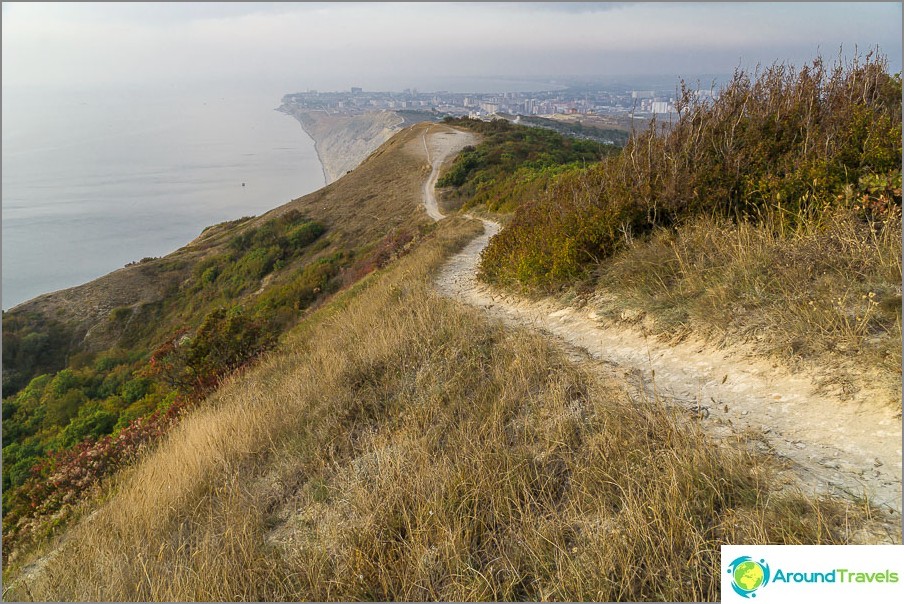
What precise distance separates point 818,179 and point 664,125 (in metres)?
2.90

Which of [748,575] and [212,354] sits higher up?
[748,575]

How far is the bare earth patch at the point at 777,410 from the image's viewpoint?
2.68 m

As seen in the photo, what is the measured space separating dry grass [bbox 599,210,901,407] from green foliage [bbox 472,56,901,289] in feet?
1.65

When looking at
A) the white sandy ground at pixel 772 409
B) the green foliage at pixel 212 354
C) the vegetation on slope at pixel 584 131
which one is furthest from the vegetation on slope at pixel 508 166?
the white sandy ground at pixel 772 409

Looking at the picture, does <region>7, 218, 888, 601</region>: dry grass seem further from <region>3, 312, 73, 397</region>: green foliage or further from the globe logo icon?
<region>3, 312, 73, 397</region>: green foliage

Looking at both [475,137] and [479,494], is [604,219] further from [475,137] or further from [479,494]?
[475,137]

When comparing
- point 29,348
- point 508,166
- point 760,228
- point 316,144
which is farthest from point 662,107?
point 316,144

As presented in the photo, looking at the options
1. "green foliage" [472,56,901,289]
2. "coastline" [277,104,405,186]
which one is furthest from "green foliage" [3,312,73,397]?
"coastline" [277,104,405,186]

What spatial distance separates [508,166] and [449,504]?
3409 cm

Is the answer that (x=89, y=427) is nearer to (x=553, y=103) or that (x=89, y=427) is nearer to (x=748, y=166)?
(x=748, y=166)

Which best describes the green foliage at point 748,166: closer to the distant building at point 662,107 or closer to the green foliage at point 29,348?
the distant building at point 662,107

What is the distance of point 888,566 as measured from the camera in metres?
2.02

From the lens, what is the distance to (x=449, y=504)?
2.85m

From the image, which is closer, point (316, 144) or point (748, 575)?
point (748, 575)
